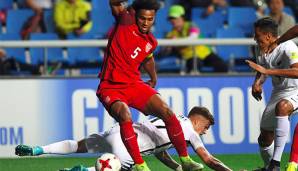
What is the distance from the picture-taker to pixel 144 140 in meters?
9.27

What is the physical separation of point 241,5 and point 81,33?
3056 millimetres

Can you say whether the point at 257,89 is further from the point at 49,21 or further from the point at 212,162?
the point at 49,21

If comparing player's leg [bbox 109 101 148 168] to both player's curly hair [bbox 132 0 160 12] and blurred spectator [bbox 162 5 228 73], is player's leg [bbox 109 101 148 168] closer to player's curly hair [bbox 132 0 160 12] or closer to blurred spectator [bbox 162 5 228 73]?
player's curly hair [bbox 132 0 160 12]

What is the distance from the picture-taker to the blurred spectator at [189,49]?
13211mm

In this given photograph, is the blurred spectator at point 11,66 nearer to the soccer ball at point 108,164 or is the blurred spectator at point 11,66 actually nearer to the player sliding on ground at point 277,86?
the player sliding on ground at point 277,86

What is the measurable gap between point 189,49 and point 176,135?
173 inches

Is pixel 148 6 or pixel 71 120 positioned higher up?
pixel 148 6

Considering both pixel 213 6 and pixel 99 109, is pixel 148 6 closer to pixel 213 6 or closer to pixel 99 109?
pixel 99 109

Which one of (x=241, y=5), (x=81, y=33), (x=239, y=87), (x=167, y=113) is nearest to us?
(x=167, y=113)

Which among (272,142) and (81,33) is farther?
(81,33)

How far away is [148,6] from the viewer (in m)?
9.31

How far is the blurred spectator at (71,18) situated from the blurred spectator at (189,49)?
1425 millimetres

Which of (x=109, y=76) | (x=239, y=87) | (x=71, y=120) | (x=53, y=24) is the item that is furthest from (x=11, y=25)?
(x=109, y=76)

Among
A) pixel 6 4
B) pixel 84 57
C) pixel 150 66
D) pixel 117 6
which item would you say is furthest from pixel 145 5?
pixel 6 4
